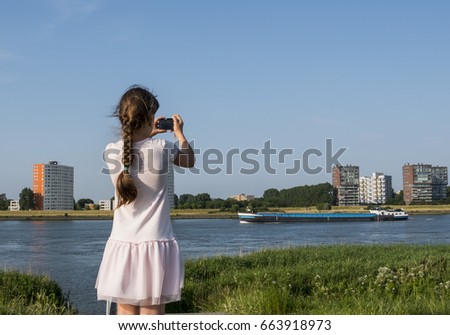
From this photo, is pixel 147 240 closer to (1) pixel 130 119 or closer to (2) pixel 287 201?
(1) pixel 130 119

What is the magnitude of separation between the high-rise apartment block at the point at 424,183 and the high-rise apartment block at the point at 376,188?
21.8 metres

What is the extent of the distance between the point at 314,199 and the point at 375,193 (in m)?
49.0

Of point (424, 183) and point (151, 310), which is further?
point (424, 183)

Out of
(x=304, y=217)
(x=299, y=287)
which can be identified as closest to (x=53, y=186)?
(x=304, y=217)

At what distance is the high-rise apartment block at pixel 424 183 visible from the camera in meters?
142

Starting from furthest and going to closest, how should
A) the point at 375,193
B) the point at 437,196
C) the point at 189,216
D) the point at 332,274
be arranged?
the point at 375,193 < the point at 437,196 < the point at 189,216 < the point at 332,274

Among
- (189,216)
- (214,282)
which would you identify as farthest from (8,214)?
(214,282)

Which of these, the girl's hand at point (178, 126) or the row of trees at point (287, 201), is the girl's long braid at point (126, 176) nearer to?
the girl's hand at point (178, 126)

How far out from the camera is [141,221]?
2.95m

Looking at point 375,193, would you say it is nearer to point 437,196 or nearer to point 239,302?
point 437,196

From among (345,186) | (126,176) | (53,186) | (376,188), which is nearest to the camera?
(126,176)

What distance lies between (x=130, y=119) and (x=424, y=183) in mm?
148510

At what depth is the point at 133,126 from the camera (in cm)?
299

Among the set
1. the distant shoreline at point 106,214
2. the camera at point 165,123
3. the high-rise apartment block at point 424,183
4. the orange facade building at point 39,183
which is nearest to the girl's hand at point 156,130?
the camera at point 165,123
